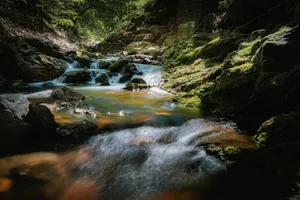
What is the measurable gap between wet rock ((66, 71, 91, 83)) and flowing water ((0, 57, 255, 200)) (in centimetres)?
743

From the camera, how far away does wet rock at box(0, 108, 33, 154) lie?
11.2 ft

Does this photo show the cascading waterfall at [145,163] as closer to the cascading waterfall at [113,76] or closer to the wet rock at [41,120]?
the wet rock at [41,120]

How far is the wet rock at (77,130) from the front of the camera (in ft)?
13.4

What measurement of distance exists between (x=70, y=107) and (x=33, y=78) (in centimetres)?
635

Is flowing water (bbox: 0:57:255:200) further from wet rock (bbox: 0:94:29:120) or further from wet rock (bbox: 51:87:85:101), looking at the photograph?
wet rock (bbox: 51:87:85:101)

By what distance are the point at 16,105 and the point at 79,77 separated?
742 centimetres

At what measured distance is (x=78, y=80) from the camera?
1198cm

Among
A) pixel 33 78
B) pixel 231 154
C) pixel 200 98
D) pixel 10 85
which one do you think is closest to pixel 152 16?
pixel 33 78

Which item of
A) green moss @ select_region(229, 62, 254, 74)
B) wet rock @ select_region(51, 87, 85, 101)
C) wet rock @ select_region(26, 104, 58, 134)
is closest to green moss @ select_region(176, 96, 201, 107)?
green moss @ select_region(229, 62, 254, 74)

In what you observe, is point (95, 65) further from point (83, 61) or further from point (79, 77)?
point (79, 77)

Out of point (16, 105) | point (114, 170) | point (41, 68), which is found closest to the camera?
point (114, 170)

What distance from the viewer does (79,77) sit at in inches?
472

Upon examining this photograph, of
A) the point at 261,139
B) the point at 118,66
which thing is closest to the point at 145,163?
the point at 261,139

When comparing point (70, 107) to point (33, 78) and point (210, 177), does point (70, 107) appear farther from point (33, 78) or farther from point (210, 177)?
point (33, 78)
